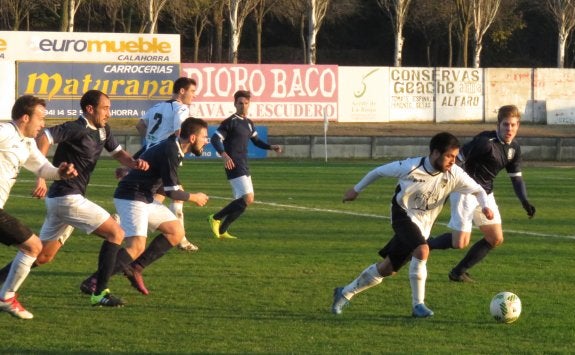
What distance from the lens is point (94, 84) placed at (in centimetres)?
4050

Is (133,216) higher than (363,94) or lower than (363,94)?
lower

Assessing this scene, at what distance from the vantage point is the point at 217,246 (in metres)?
14.0

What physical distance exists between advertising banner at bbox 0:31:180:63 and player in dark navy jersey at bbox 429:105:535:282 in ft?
103

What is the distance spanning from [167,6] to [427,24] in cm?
1436

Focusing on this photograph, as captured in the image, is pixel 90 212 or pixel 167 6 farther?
pixel 167 6

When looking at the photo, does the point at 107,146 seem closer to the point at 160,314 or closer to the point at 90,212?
the point at 90,212

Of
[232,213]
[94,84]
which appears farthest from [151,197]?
[94,84]

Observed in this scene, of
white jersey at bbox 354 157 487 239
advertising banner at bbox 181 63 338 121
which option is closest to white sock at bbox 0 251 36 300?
white jersey at bbox 354 157 487 239

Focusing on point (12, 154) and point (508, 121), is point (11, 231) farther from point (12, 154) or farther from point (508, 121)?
point (508, 121)

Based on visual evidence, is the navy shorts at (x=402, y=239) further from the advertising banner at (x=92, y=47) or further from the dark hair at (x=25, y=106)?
the advertising banner at (x=92, y=47)

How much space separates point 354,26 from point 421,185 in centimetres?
6153

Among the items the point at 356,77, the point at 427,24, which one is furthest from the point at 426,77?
the point at 427,24

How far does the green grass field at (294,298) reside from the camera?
27.6 ft

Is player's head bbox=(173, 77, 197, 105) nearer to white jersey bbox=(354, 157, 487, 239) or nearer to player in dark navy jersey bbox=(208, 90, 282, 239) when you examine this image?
player in dark navy jersey bbox=(208, 90, 282, 239)
